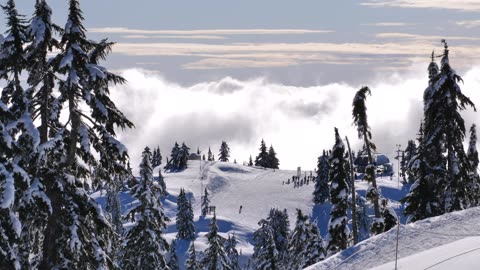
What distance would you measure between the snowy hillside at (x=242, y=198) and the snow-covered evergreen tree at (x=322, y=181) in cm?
338

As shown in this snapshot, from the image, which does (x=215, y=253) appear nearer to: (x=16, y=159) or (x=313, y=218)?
(x=16, y=159)

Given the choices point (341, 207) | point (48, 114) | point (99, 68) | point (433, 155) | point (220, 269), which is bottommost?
point (220, 269)

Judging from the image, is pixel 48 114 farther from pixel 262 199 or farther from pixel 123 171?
pixel 262 199

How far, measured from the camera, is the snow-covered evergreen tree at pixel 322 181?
134 meters

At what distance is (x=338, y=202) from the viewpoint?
38.3 meters

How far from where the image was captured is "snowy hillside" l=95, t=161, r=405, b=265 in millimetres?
139000

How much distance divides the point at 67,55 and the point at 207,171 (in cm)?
17805

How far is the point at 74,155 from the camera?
1966 cm

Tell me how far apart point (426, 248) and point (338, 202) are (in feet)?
51.3

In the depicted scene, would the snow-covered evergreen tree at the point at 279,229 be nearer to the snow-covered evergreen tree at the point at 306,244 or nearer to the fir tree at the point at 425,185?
the snow-covered evergreen tree at the point at 306,244

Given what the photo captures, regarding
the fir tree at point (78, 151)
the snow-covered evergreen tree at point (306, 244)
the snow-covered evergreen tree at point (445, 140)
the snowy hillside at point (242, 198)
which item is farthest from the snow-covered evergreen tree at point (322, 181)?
the fir tree at point (78, 151)

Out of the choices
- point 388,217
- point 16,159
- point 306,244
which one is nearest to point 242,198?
point 306,244

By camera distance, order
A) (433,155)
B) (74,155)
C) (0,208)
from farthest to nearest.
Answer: (433,155), (74,155), (0,208)

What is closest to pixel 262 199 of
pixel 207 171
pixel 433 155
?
pixel 207 171
